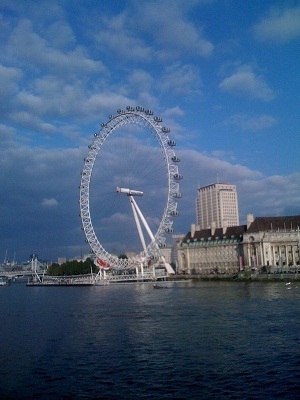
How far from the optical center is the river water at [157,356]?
12.7m

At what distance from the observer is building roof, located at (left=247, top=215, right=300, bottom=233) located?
79.9m

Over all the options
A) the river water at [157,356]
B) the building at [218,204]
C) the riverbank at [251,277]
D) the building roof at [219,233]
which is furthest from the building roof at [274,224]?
the building at [218,204]

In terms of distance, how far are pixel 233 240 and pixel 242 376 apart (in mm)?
72222

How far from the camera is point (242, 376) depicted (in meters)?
13.6

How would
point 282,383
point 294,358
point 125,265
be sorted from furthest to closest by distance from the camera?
point 125,265, point 294,358, point 282,383

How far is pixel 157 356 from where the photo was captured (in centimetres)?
1664

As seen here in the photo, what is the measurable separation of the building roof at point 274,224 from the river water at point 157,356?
53598 millimetres

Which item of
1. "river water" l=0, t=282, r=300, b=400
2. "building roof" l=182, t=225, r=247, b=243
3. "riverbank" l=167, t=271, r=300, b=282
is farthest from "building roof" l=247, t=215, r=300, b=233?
"river water" l=0, t=282, r=300, b=400

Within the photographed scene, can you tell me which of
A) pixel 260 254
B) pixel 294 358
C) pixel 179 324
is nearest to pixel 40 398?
pixel 294 358

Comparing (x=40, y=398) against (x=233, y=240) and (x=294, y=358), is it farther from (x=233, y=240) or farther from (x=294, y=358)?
(x=233, y=240)

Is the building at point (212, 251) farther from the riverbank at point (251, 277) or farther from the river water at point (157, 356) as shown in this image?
the river water at point (157, 356)

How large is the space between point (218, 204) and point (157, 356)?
14063cm

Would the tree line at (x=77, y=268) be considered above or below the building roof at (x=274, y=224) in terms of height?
below

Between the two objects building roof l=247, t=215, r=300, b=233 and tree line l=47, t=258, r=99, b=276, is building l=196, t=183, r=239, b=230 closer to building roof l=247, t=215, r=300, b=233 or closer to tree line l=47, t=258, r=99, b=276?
tree line l=47, t=258, r=99, b=276
